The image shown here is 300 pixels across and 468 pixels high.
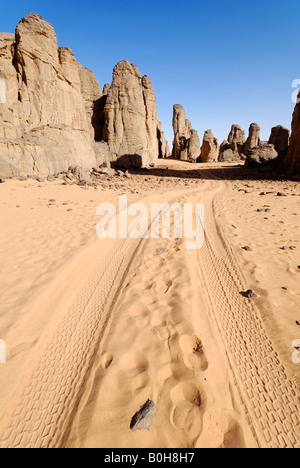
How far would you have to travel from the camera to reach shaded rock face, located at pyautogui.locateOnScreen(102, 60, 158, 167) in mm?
22406

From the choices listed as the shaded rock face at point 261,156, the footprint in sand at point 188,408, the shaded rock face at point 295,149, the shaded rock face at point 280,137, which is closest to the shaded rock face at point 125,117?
the shaded rock face at point 261,156

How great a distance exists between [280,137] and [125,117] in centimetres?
2449

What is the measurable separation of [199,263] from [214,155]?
40702 millimetres

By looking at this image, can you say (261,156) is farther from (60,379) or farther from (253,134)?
(60,379)

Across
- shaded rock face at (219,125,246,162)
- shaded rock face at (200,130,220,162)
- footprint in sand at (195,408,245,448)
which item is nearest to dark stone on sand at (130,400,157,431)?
footprint in sand at (195,408,245,448)

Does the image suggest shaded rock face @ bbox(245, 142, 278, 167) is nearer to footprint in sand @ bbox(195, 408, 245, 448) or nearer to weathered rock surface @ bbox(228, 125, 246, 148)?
weathered rock surface @ bbox(228, 125, 246, 148)

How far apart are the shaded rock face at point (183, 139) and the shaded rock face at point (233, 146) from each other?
5.80 meters

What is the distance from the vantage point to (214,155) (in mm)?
40000

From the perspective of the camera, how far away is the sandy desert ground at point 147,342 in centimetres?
176

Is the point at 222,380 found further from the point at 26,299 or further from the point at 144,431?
the point at 26,299

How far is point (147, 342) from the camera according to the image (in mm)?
2529

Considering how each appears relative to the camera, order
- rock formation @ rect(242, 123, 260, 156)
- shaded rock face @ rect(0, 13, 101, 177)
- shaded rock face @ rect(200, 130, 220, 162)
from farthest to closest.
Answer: rock formation @ rect(242, 123, 260, 156), shaded rock face @ rect(200, 130, 220, 162), shaded rock face @ rect(0, 13, 101, 177)

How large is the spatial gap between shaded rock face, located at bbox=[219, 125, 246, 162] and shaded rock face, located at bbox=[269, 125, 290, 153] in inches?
396
